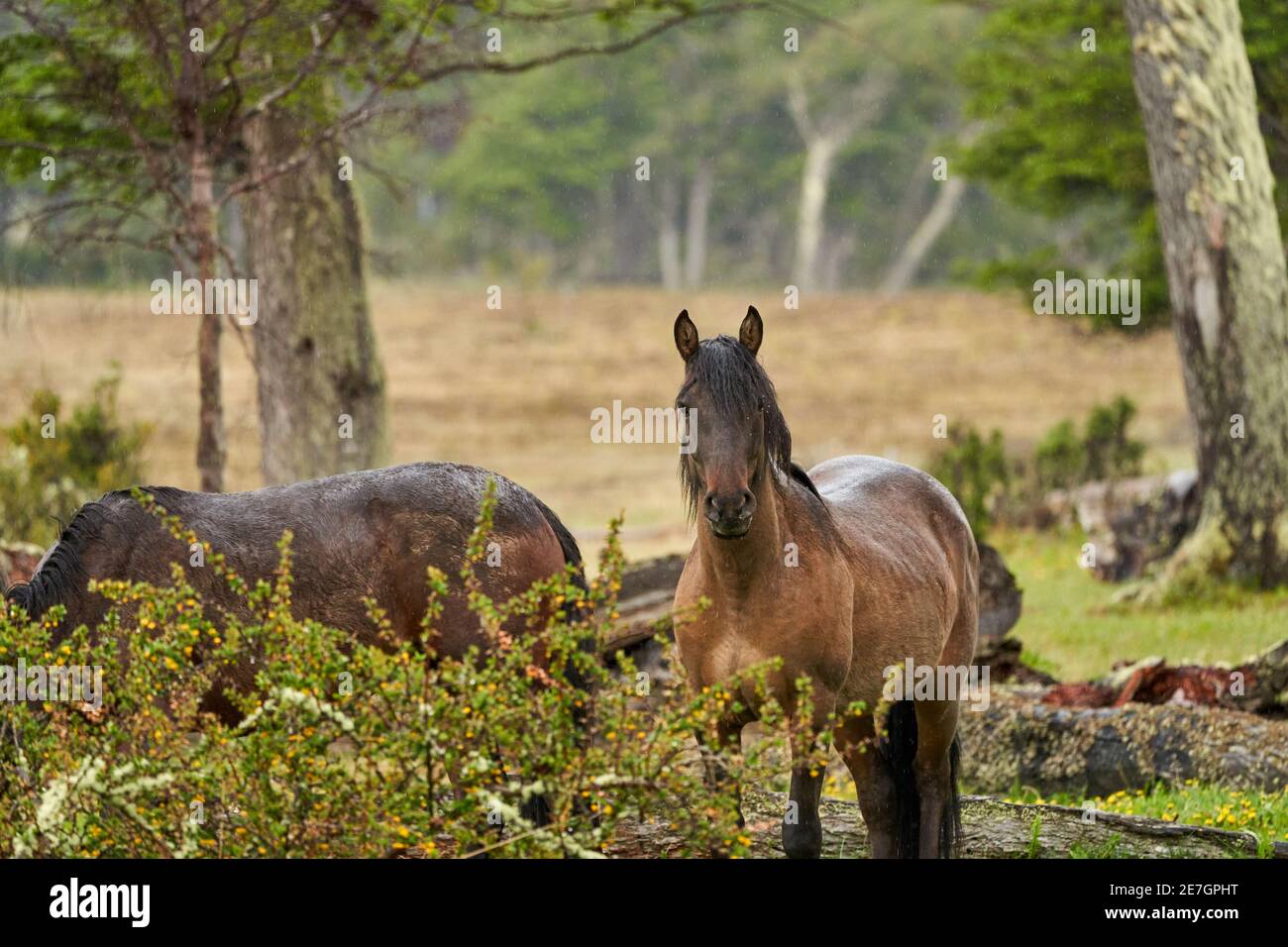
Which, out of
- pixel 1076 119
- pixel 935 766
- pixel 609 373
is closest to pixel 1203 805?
pixel 935 766

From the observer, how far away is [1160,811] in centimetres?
786

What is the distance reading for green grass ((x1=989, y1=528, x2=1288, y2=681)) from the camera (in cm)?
1246

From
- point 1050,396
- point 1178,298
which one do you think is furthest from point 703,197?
point 1178,298

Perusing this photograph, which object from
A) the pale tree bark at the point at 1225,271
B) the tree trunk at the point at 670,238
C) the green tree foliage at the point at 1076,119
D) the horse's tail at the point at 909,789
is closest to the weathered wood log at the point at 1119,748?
the horse's tail at the point at 909,789

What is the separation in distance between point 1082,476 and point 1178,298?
6230 millimetres

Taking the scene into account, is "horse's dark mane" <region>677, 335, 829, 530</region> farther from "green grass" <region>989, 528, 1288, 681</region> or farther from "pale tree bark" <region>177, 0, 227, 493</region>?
"green grass" <region>989, 528, 1288, 681</region>

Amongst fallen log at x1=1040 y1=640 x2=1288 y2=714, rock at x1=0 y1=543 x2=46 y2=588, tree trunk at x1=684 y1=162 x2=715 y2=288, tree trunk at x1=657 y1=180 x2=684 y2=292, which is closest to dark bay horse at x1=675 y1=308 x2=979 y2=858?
fallen log at x1=1040 y1=640 x2=1288 y2=714

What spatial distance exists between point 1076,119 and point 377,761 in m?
17.4

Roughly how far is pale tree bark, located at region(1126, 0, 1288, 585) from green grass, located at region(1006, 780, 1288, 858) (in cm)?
649

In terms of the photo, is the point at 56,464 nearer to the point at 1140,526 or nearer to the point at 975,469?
the point at 975,469

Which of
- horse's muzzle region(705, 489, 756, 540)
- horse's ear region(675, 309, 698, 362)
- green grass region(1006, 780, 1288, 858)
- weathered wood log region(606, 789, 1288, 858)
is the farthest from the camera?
green grass region(1006, 780, 1288, 858)

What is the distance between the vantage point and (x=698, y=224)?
5675 centimetres

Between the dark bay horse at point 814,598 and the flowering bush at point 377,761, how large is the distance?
0.32 meters

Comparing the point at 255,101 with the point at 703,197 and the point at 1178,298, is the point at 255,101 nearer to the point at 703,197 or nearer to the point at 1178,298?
the point at 1178,298
